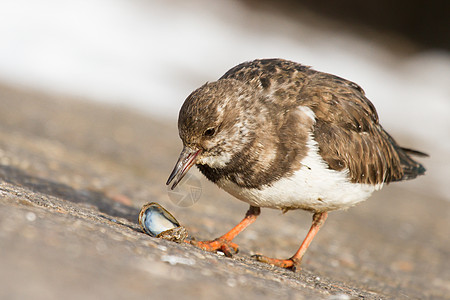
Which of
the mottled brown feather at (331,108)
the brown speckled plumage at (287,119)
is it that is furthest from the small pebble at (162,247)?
the mottled brown feather at (331,108)

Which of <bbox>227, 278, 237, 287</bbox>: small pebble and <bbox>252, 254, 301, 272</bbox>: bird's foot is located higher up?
<bbox>227, 278, 237, 287</bbox>: small pebble

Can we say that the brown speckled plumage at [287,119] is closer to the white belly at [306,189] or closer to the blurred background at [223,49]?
the white belly at [306,189]

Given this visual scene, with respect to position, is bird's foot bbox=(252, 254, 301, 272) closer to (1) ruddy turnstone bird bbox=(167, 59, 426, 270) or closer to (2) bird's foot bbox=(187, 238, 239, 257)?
(1) ruddy turnstone bird bbox=(167, 59, 426, 270)

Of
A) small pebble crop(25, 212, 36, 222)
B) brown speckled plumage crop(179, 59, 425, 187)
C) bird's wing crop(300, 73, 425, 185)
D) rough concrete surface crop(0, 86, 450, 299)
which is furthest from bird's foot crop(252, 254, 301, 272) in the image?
small pebble crop(25, 212, 36, 222)

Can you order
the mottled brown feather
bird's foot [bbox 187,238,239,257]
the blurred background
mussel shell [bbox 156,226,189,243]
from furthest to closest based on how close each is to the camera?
the blurred background → the mottled brown feather → bird's foot [bbox 187,238,239,257] → mussel shell [bbox 156,226,189,243]

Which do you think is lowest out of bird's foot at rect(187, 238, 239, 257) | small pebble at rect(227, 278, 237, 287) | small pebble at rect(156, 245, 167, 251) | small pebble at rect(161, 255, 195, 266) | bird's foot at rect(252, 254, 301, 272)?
bird's foot at rect(187, 238, 239, 257)

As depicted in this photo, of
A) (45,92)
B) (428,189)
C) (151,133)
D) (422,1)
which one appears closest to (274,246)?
(151,133)

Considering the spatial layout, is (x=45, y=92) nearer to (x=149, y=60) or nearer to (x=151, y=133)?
(x=151, y=133)

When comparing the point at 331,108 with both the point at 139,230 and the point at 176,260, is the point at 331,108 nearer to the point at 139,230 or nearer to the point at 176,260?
the point at 139,230

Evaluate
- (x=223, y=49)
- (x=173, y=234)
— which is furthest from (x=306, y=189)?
(x=223, y=49)

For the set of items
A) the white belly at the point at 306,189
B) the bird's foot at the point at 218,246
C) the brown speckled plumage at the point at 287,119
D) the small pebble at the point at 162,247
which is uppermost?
the brown speckled plumage at the point at 287,119
